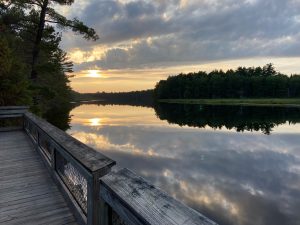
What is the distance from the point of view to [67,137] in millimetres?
5121

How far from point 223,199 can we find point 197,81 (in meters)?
126

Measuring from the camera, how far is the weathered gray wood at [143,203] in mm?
1687

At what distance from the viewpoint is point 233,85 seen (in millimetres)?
123500

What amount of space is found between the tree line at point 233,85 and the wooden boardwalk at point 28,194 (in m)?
122

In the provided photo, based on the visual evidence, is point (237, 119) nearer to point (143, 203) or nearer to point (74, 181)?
point (74, 181)

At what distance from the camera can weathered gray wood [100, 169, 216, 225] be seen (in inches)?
66.4

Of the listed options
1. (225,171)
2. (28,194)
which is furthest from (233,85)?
(28,194)

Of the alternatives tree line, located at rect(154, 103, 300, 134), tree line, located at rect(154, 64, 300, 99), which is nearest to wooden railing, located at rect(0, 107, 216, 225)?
tree line, located at rect(154, 103, 300, 134)

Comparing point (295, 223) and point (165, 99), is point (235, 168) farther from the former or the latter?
point (165, 99)

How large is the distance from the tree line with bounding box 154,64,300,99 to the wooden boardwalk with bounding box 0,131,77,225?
399 feet

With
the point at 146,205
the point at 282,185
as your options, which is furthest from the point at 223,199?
the point at 146,205

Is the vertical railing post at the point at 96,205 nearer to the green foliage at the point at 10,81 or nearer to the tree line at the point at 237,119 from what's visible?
the green foliage at the point at 10,81

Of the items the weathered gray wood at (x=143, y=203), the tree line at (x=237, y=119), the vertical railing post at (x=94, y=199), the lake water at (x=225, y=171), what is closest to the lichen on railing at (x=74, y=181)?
the vertical railing post at (x=94, y=199)

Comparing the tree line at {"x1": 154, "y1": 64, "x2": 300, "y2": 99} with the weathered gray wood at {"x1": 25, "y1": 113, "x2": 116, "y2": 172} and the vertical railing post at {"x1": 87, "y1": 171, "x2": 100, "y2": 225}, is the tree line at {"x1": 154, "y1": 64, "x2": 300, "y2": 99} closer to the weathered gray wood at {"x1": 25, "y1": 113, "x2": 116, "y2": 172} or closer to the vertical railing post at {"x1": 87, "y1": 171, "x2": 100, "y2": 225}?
the weathered gray wood at {"x1": 25, "y1": 113, "x2": 116, "y2": 172}
